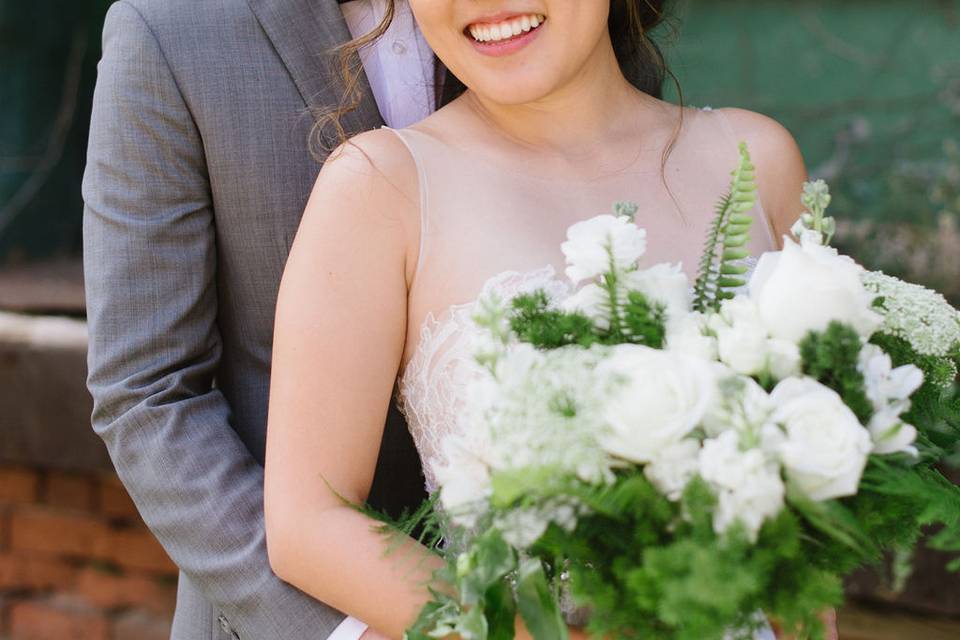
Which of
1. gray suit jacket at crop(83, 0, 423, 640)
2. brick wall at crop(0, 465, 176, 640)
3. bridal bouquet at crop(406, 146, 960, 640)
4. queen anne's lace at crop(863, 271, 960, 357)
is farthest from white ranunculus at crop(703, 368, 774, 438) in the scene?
brick wall at crop(0, 465, 176, 640)

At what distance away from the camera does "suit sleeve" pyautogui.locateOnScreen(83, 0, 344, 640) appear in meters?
1.83

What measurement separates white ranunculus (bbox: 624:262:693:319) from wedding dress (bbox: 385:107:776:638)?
0.27m

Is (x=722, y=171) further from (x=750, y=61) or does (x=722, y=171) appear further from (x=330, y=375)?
(x=750, y=61)

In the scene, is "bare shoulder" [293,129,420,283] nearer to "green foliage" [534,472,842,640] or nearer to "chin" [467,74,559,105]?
"chin" [467,74,559,105]

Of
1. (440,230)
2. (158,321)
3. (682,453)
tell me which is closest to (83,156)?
(158,321)

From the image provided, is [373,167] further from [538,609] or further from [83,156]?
[83,156]

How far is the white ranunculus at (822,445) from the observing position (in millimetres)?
1167

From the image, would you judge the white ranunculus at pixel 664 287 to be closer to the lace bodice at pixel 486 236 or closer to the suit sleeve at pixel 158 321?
the lace bodice at pixel 486 236

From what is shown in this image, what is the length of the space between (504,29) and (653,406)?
744 millimetres

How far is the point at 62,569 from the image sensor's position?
13.1ft

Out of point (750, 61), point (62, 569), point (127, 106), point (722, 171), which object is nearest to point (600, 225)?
point (722, 171)

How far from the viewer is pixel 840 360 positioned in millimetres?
1259

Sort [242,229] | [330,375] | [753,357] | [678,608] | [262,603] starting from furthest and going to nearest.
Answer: [242,229], [262,603], [330,375], [753,357], [678,608]

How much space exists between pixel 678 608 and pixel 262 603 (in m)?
0.84
